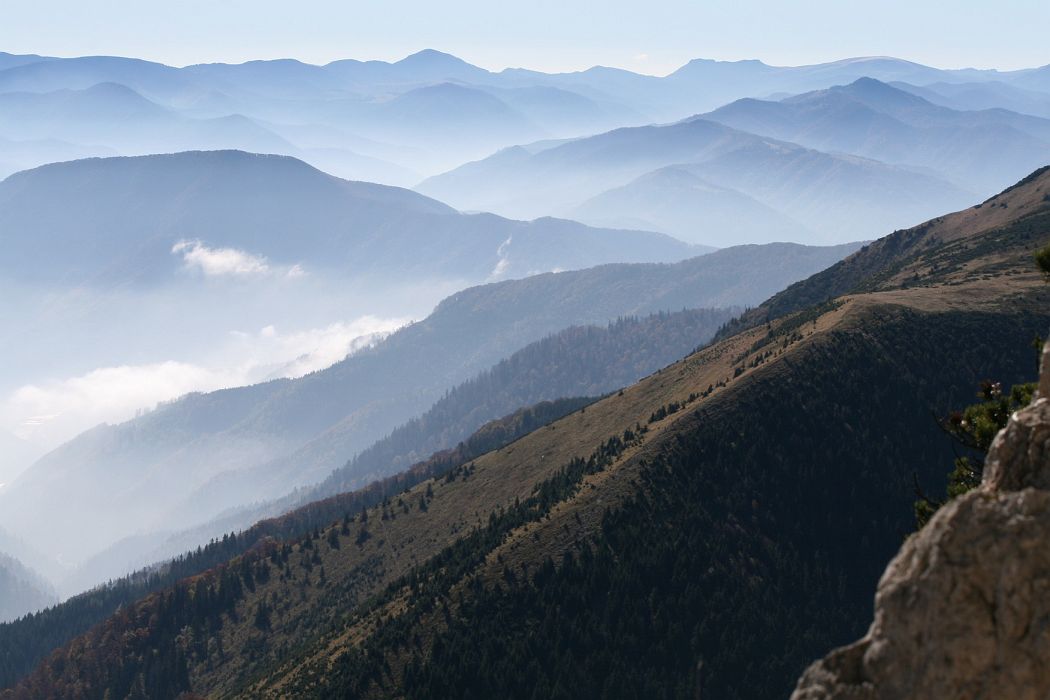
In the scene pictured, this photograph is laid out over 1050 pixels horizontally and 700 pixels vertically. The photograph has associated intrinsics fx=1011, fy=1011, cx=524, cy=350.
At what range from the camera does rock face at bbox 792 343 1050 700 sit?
20.6 m

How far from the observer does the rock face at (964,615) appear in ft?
67.6

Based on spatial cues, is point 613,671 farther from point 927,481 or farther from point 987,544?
point 987,544

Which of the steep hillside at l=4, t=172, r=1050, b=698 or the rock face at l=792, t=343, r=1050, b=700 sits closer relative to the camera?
the rock face at l=792, t=343, r=1050, b=700

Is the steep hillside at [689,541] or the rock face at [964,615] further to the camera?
the steep hillside at [689,541]

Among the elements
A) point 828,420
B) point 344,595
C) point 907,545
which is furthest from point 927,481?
point 907,545

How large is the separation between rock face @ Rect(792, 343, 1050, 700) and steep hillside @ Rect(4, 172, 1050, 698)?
105243 mm

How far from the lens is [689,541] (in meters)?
141

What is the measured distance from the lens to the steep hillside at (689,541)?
127m

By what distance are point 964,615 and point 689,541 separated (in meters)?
122

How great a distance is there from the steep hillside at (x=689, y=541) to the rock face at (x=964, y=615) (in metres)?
105

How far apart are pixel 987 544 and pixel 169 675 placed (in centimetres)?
20020

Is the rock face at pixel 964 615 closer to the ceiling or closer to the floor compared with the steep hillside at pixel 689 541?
closer to the ceiling

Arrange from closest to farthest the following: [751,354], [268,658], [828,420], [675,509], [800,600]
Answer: [800,600] < [675,509] < [828,420] < [268,658] < [751,354]

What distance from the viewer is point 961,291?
18300 cm
